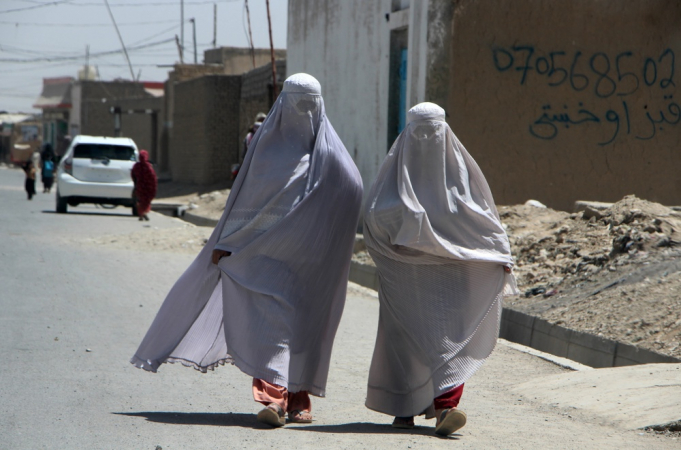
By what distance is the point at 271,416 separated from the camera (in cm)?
426

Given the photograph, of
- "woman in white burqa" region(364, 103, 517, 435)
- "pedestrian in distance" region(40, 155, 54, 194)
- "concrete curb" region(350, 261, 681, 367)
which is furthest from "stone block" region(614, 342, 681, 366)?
"pedestrian in distance" region(40, 155, 54, 194)

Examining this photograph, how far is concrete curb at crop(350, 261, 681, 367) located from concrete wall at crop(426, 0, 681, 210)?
462cm

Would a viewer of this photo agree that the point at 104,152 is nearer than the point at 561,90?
No

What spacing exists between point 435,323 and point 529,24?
8.63 meters

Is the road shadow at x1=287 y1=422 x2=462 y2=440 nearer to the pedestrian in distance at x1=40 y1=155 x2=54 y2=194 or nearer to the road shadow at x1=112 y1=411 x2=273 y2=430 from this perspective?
the road shadow at x1=112 y1=411 x2=273 y2=430

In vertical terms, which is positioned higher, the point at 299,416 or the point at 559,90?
the point at 559,90

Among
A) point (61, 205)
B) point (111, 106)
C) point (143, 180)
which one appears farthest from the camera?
point (111, 106)

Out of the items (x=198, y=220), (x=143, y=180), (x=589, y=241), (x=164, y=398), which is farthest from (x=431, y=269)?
(x=198, y=220)

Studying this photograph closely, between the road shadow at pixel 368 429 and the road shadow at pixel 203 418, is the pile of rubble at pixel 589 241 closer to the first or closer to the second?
the road shadow at pixel 368 429

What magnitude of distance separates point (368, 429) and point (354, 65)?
13128 millimetres

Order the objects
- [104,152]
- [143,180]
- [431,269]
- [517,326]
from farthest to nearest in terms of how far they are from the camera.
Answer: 1. [104,152]
2. [143,180]
3. [517,326]
4. [431,269]

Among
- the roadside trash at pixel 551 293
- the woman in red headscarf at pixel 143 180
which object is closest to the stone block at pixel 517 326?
the roadside trash at pixel 551 293

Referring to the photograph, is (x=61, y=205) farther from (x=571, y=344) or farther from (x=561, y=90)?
(x=571, y=344)

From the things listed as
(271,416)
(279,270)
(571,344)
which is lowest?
(571,344)
